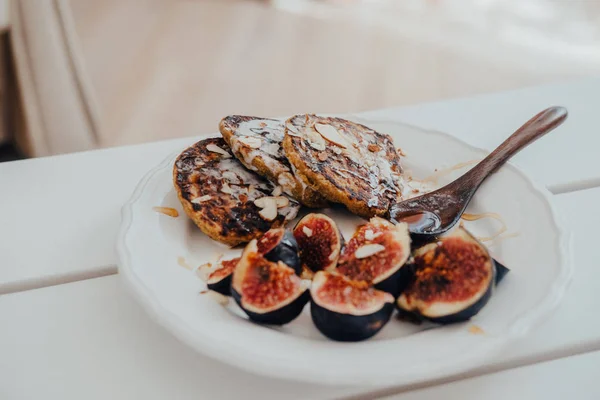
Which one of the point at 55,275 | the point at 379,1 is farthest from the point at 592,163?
the point at 379,1

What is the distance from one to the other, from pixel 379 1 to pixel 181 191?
12.4 feet

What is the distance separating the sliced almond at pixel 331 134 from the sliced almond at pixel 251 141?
0.39 feet

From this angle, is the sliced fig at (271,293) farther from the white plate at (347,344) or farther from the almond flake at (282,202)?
the almond flake at (282,202)

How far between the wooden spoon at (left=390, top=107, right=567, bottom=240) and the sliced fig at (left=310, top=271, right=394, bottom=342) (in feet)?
0.87

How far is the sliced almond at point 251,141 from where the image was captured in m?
1.11

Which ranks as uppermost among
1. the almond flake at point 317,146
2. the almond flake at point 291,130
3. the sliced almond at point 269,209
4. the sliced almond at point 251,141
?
the almond flake at point 291,130

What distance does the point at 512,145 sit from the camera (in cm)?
125

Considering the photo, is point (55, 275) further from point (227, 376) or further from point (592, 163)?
point (592, 163)

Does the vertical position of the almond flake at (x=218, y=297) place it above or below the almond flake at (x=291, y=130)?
below

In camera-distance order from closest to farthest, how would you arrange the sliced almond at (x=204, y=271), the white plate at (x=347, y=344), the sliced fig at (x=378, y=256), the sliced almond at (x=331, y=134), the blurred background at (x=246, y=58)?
the white plate at (x=347, y=344) → the sliced fig at (x=378, y=256) → the sliced almond at (x=204, y=271) → the sliced almond at (x=331, y=134) → the blurred background at (x=246, y=58)

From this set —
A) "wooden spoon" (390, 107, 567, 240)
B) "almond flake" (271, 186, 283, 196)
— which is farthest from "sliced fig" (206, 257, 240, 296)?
"wooden spoon" (390, 107, 567, 240)

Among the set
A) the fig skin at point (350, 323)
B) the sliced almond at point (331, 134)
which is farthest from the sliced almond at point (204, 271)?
the sliced almond at point (331, 134)

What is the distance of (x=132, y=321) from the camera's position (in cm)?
92

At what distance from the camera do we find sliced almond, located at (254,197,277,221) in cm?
107
